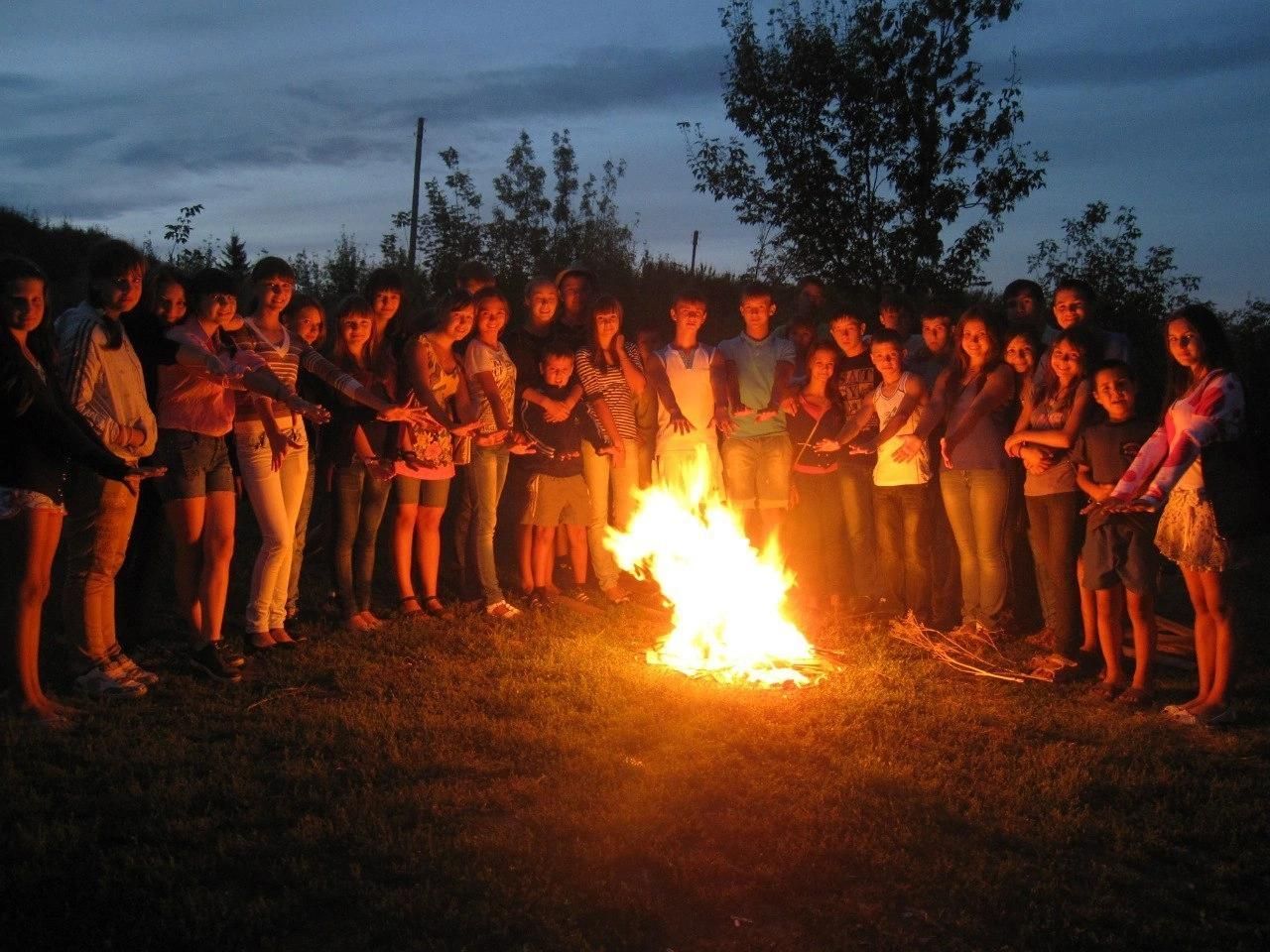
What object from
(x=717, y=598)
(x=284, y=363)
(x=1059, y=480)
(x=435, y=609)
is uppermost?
(x=284, y=363)

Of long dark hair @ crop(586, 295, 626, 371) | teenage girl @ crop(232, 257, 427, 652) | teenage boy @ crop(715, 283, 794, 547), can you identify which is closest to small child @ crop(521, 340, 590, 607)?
long dark hair @ crop(586, 295, 626, 371)

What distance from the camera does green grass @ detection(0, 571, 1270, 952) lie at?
3.54 meters

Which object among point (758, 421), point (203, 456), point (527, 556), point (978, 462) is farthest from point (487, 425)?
point (978, 462)

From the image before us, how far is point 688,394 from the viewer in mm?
8414

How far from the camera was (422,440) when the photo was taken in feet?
24.6

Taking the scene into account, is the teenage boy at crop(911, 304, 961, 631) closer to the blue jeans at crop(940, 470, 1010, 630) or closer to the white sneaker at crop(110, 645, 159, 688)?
the blue jeans at crop(940, 470, 1010, 630)

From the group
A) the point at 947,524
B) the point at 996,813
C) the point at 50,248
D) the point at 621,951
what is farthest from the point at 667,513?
the point at 50,248

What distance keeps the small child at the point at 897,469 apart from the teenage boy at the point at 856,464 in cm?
15

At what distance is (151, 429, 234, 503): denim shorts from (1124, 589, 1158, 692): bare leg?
5.38 metres

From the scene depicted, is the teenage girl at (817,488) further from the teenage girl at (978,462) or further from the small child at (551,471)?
the small child at (551,471)

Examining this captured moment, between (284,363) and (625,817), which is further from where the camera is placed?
(284,363)

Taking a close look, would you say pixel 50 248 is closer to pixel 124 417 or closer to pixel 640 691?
pixel 124 417

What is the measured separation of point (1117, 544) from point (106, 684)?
A: 226 inches

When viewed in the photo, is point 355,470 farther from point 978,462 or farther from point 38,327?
point 978,462
